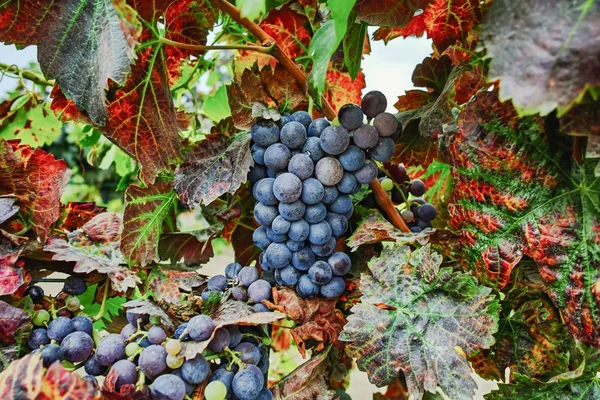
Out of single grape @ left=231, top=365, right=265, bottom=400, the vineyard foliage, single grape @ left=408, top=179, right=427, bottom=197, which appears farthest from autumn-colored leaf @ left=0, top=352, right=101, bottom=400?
single grape @ left=408, top=179, right=427, bottom=197

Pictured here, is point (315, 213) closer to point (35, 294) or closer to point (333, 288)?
point (333, 288)

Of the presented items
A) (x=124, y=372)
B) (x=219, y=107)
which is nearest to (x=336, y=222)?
(x=124, y=372)

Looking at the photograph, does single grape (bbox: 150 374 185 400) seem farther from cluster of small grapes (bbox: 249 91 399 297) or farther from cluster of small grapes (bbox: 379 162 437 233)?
cluster of small grapes (bbox: 379 162 437 233)

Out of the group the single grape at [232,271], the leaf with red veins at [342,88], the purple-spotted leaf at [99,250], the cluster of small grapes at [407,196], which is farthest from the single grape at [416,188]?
the purple-spotted leaf at [99,250]

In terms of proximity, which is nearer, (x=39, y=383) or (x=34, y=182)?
(x=39, y=383)

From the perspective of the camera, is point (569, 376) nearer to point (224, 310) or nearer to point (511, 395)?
point (511, 395)
